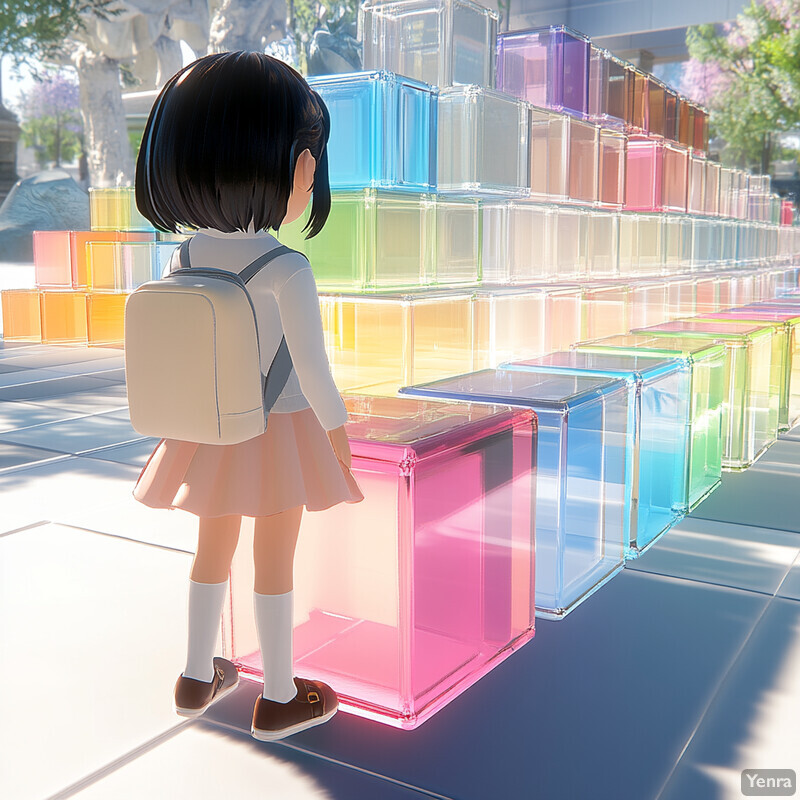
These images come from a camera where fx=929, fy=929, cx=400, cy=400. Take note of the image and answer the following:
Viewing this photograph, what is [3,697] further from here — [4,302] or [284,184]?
[4,302]

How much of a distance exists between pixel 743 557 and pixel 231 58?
233 cm

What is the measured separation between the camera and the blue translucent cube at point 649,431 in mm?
3086

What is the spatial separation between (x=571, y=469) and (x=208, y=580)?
4.01 feet

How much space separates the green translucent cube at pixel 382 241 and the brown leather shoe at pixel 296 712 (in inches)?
60.3

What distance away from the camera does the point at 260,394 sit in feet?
5.88

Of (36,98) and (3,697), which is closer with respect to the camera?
(3,697)

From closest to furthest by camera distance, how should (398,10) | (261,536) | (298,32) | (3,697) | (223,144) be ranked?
(223,144)
(261,536)
(3,697)
(398,10)
(298,32)

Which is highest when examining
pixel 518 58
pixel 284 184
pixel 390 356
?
pixel 518 58

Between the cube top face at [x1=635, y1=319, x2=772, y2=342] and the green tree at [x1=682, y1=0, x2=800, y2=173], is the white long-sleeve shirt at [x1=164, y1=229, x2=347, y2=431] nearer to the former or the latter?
the cube top face at [x1=635, y1=319, x2=772, y2=342]

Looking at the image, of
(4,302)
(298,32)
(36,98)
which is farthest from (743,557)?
(36,98)

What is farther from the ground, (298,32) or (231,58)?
(298,32)

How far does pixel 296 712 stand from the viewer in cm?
197

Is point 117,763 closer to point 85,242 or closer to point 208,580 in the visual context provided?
point 208,580

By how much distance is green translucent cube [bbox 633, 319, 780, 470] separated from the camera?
4180mm
